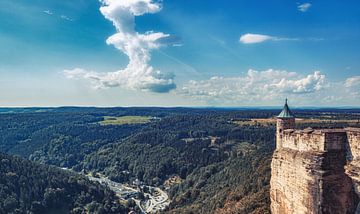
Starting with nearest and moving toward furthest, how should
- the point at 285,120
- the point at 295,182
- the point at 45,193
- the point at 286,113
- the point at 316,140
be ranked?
1. the point at 316,140
2. the point at 295,182
3. the point at 285,120
4. the point at 286,113
5. the point at 45,193

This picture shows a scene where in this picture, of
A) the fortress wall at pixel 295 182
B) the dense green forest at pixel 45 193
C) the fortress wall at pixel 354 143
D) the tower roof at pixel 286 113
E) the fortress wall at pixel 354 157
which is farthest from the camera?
the dense green forest at pixel 45 193

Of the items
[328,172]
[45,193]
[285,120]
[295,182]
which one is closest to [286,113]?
[285,120]

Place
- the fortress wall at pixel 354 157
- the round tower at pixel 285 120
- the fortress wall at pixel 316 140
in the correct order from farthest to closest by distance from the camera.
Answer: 1. the round tower at pixel 285 120
2. the fortress wall at pixel 316 140
3. the fortress wall at pixel 354 157

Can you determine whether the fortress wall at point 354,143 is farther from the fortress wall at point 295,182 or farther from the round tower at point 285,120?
the round tower at point 285,120

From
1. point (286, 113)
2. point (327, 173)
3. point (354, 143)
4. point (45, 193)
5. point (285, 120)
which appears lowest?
point (45, 193)

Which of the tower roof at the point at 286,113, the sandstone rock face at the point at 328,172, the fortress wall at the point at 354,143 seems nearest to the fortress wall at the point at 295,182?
the sandstone rock face at the point at 328,172

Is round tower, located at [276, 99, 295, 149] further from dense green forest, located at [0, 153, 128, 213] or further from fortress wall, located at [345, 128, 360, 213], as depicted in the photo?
dense green forest, located at [0, 153, 128, 213]

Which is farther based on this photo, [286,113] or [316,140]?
[286,113]

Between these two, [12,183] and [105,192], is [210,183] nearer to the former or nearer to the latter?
[105,192]

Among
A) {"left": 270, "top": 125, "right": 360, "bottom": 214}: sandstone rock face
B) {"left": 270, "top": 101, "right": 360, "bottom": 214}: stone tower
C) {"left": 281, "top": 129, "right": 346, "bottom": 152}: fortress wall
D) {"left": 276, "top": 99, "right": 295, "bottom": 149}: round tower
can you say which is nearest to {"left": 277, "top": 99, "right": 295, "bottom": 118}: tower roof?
{"left": 276, "top": 99, "right": 295, "bottom": 149}: round tower

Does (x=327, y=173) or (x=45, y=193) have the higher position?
(x=327, y=173)

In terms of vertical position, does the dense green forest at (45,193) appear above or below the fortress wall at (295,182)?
below

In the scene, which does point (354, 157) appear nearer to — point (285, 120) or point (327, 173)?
point (327, 173)
